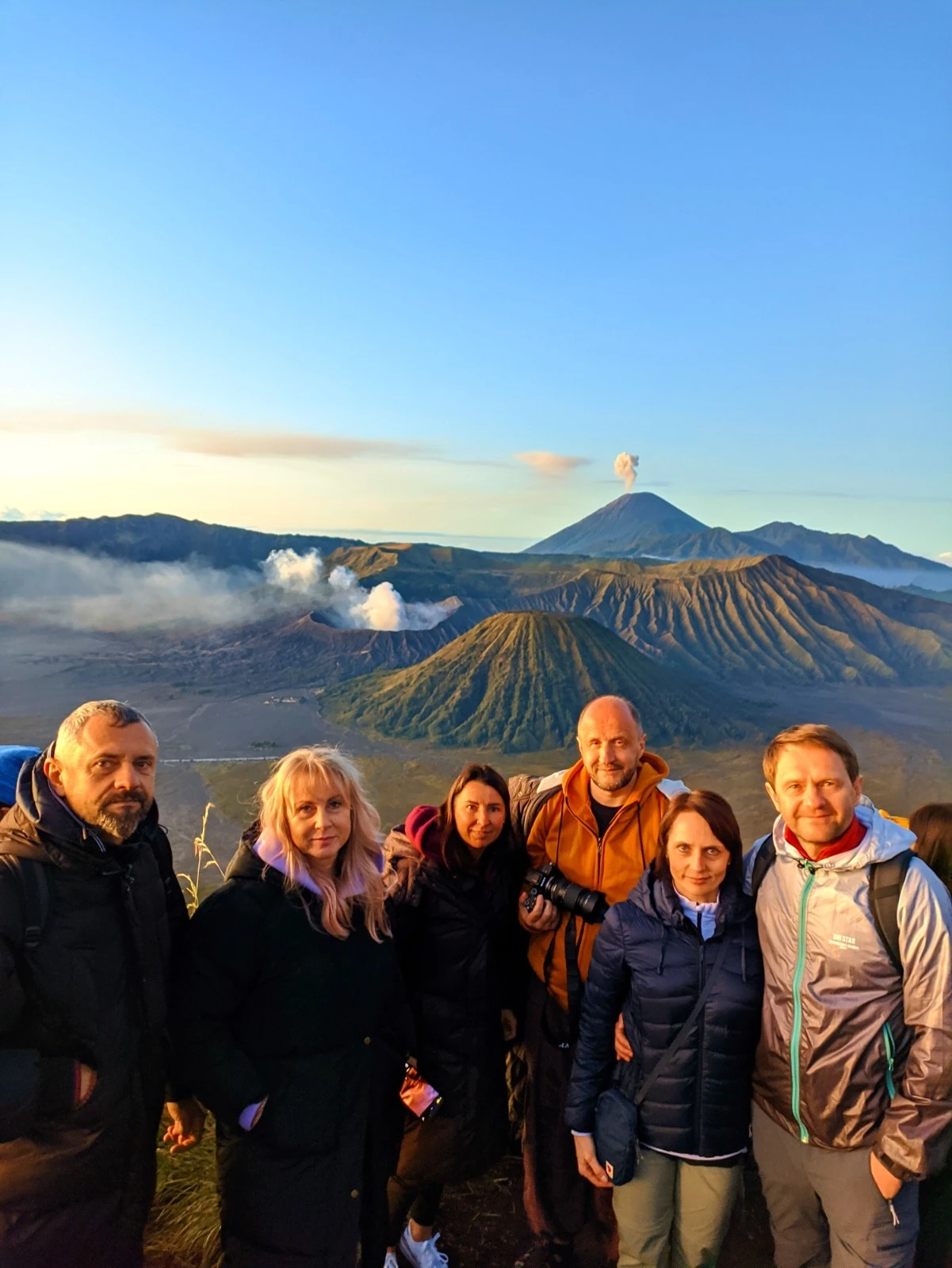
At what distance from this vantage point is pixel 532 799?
316 centimetres

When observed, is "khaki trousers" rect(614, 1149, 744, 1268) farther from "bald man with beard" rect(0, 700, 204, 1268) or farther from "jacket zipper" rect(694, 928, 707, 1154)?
"bald man with beard" rect(0, 700, 204, 1268)

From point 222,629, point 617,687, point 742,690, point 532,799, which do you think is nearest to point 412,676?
point 617,687

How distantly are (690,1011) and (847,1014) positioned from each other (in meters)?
0.42

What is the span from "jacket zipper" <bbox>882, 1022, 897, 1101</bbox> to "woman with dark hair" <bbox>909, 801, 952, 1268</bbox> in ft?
1.83

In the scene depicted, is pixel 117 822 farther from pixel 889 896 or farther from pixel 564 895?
pixel 889 896

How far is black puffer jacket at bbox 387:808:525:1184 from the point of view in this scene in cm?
263

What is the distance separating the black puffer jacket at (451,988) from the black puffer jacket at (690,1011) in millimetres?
497

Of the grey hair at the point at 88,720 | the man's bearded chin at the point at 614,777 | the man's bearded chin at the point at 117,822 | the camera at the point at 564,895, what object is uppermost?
the grey hair at the point at 88,720

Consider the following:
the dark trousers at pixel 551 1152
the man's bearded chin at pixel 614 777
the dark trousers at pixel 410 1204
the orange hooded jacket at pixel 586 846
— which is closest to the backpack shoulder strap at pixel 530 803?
the orange hooded jacket at pixel 586 846

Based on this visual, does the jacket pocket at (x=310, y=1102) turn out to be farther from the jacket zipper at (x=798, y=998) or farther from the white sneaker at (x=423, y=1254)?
the jacket zipper at (x=798, y=998)

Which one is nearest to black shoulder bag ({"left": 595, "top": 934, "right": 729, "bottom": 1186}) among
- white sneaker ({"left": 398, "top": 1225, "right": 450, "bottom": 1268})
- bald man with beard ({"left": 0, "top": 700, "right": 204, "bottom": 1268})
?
white sneaker ({"left": 398, "top": 1225, "right": 450, "bottom": 1268})

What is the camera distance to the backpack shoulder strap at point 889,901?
213cm

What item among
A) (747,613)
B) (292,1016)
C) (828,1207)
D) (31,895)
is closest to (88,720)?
(31,895)

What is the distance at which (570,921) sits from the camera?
9.13ft
